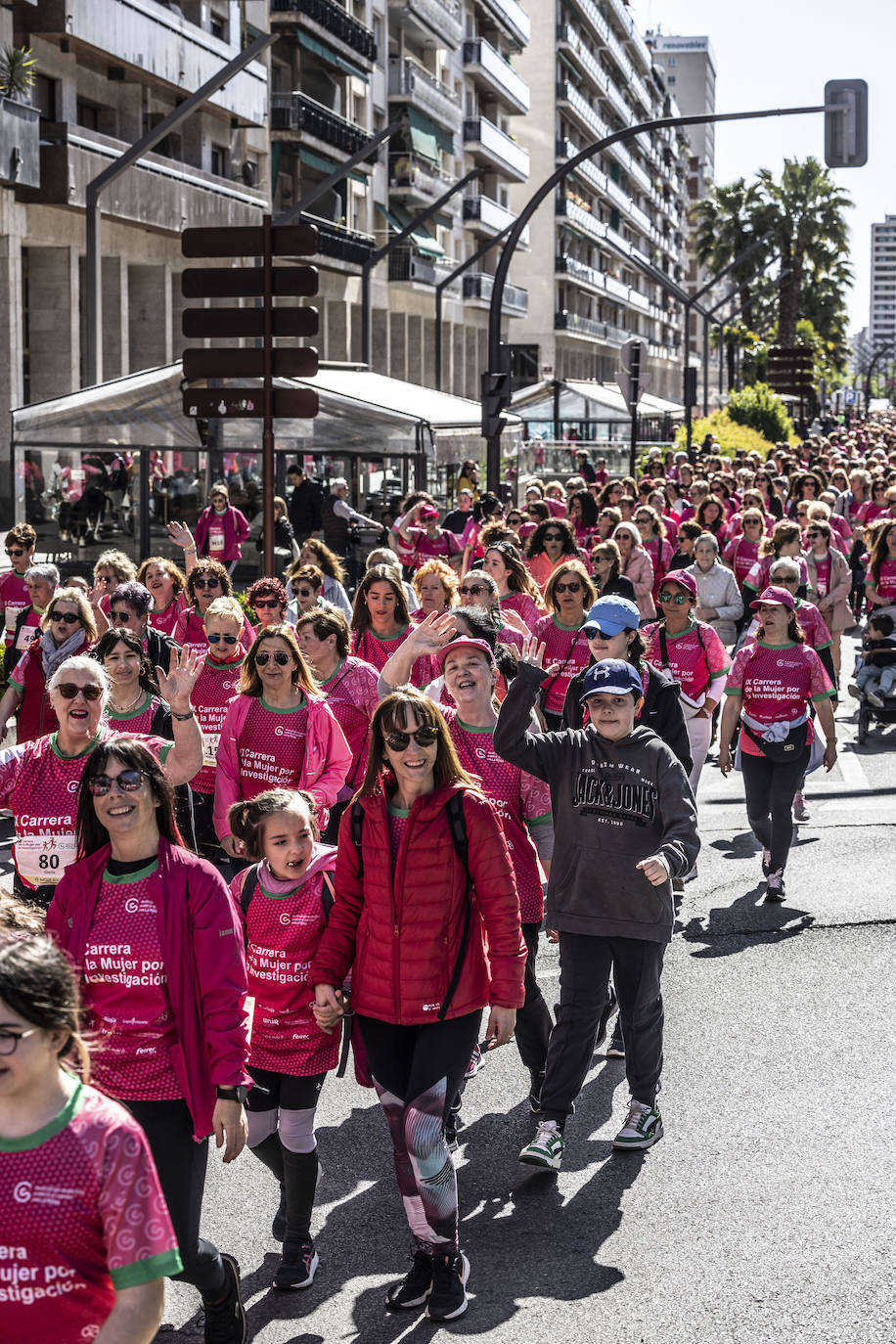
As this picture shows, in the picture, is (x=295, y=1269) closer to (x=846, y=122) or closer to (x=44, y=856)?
(x=44, y=856)

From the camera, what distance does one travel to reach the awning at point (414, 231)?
54.9m

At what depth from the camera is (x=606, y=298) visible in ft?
318

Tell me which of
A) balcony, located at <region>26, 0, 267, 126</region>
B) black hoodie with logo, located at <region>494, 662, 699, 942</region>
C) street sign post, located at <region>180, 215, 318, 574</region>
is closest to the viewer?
black hoodie with logo, located at <region>494, 662, 699, 942</region>

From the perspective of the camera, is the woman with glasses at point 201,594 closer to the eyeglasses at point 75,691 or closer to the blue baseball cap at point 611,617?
the blue baseball cap at point 611,617

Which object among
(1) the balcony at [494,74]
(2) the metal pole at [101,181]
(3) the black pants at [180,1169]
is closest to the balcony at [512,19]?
(1) the balcony at [494,74]

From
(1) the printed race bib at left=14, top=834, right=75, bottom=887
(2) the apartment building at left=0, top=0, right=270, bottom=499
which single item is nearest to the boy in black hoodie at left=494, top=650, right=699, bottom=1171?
(1) the printed race bib at left=14, top=834, right=75, bottom=887

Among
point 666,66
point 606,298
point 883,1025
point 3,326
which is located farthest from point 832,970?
point 666,66

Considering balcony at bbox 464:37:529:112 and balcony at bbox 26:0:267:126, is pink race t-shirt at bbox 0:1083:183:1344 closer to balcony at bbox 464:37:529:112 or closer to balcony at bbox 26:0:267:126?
balcony at bbox 26:0:267:126

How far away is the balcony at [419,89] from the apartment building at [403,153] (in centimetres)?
6

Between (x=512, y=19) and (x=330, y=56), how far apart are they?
1008 inches

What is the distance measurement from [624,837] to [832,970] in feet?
8.98

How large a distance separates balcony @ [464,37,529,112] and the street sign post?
A: 183ft

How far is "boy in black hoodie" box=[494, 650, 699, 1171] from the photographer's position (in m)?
5.84

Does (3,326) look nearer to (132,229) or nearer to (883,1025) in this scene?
(132,229)
